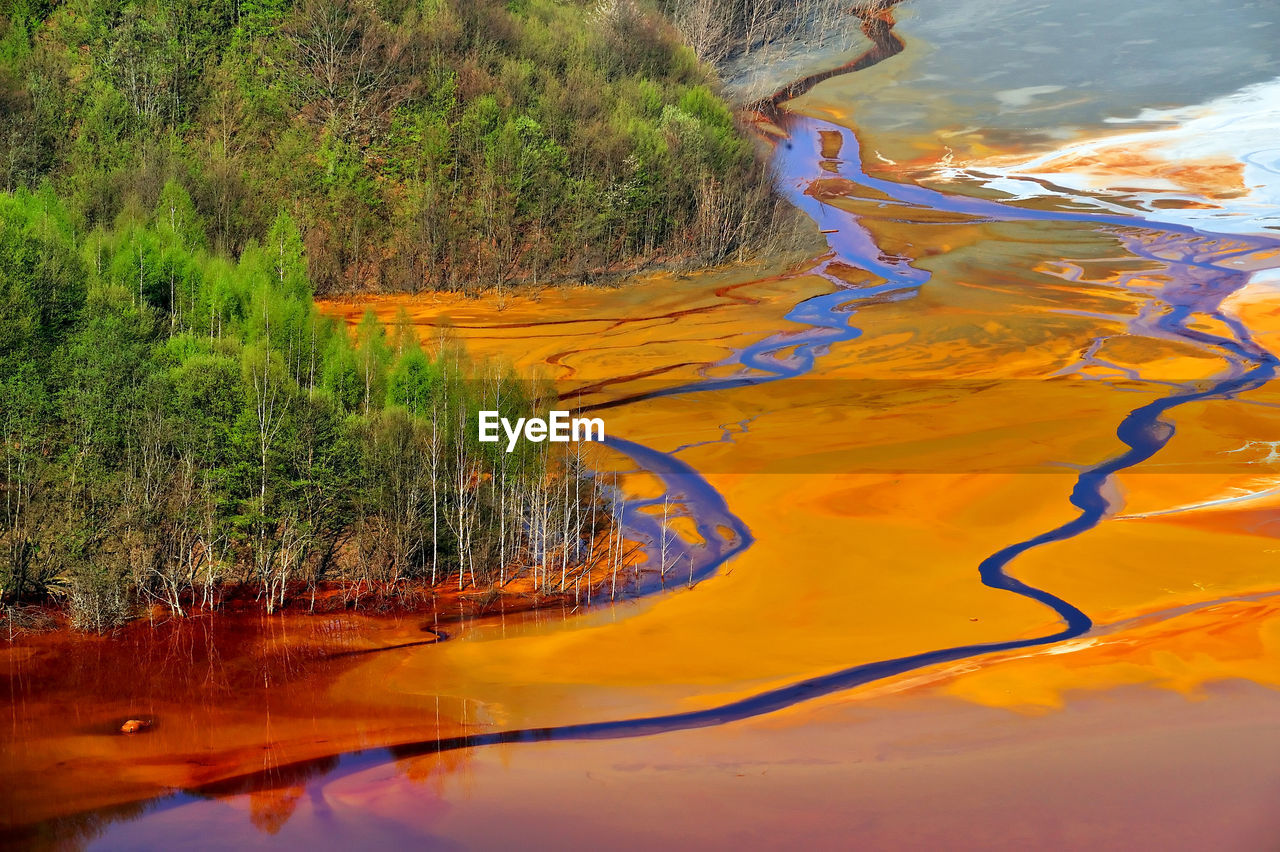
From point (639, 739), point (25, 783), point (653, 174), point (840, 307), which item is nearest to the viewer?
point (25, 783)

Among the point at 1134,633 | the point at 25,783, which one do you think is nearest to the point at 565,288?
the point at 1134,633

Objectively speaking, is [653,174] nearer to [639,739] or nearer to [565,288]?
[565,288]

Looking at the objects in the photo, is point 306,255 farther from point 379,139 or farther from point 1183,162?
point 1183,162
